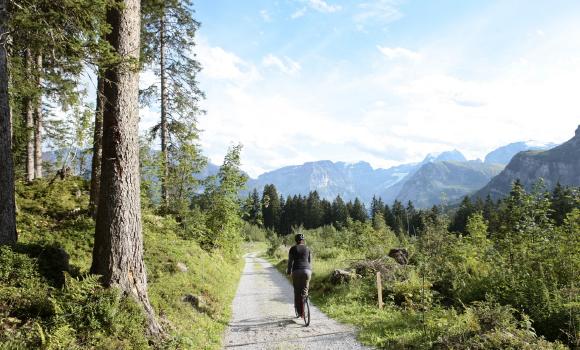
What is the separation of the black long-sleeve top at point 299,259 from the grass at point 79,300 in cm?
236

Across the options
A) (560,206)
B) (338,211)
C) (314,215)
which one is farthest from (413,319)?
(338,211)

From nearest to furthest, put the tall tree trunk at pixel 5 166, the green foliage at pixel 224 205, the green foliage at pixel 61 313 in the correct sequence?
1. the green foliage at pixel 61 313
2. the tall tree trunk at pixel 5 166
3. the green foliage at pixel 224 205

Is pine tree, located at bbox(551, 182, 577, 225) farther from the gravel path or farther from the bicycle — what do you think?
the bicycle

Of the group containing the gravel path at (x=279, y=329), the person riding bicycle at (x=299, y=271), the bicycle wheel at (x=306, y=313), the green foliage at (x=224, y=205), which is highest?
the green foliage at (x=224, y=205)

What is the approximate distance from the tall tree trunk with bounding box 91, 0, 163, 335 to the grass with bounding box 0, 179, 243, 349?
415mm

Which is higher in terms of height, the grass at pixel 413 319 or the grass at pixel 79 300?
the grass at pixel 79 300

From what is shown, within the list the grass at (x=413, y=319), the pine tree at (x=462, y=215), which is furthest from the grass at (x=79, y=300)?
the pine tree at (x=462, y=215)

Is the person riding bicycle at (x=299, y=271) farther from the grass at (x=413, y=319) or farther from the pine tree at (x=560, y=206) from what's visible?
the pine tree at (x=560, y=206)

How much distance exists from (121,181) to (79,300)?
2059mm

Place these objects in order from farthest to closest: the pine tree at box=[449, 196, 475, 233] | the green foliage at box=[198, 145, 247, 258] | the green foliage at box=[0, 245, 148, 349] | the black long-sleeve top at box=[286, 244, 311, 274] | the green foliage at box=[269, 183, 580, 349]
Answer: the pine tree at box=[449, 196, 475, 233], the green foliage at box=[198, 145, 247, 258], the black long-sleeve top at box=[286, 244, 311, 274], the green foliage at box=[269, 183, 580, 349], the green foliage at box=[0, 245, 148, 349]

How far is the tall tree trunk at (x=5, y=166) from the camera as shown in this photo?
23.6 ft

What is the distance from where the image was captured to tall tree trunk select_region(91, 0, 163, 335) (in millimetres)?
6523

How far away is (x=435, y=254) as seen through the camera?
35.4 feet

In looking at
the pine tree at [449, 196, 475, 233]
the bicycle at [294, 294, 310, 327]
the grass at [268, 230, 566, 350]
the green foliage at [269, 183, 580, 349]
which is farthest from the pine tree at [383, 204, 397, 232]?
the bicycle at [294, 294, 310, 327]
